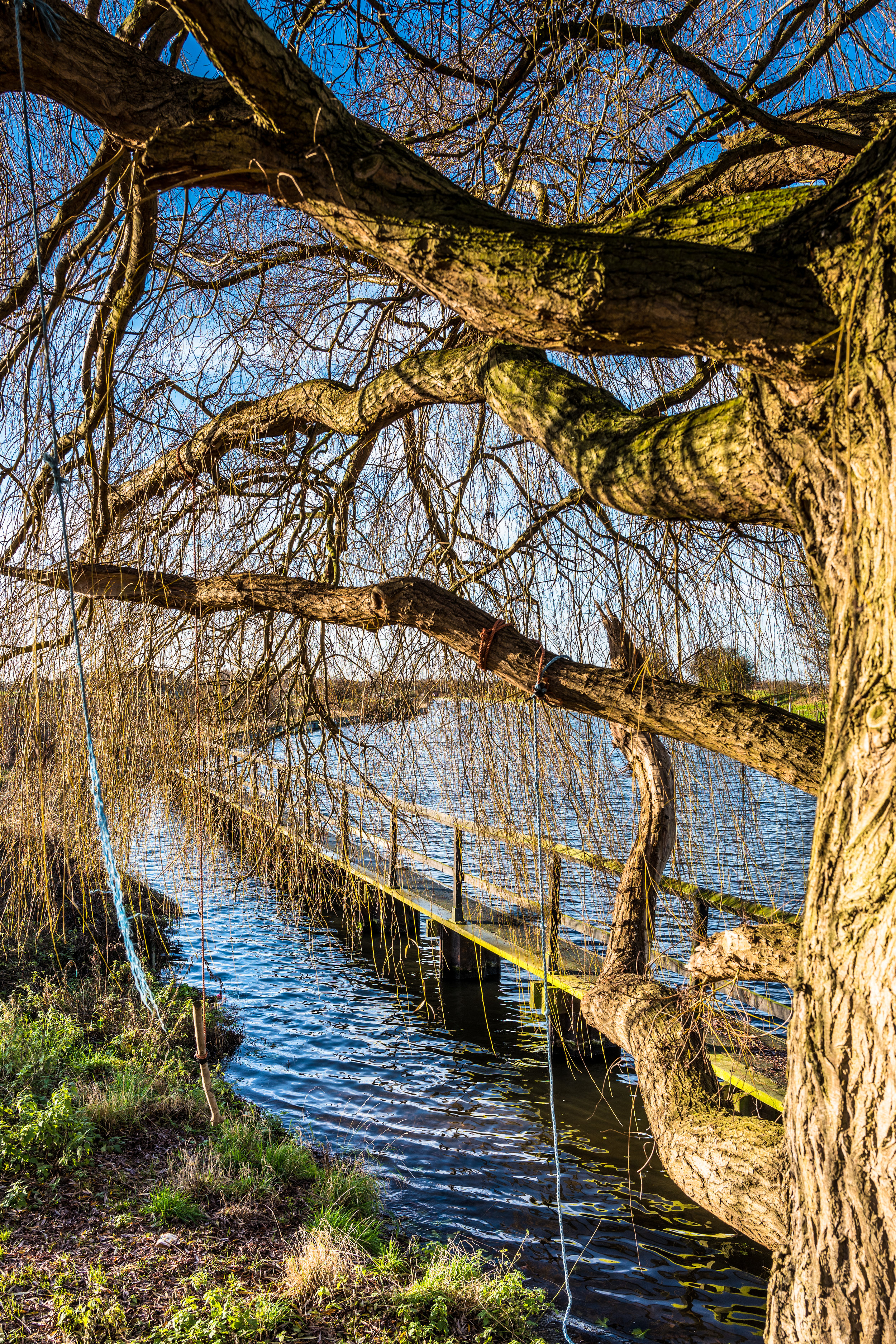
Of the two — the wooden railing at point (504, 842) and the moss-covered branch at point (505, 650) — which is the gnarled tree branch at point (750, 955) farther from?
the moss-covered branch at point (505, 650)

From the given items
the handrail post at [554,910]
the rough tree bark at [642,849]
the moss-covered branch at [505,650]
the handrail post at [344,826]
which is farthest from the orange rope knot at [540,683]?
the handrail post at [554,910]

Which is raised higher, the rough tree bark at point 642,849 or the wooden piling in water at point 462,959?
the rough tree bark at point 642,849

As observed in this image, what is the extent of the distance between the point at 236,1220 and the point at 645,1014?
3.35 metres

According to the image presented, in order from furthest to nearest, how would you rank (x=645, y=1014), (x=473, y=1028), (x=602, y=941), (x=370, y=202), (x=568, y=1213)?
1. (x=473, y=1028)
2. (x=602, y=941)
3. (x=568, y=1213)
4. (x=645, y=1014)
5. (x=370, y=202)

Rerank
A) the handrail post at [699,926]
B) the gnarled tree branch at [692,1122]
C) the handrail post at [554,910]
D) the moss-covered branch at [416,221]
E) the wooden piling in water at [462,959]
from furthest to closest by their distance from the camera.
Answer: the wooden piling in water at [462,959] → the handrail post at [554,910] → the handrail post at [699,926] → the gnarled tree branch at [692,1122] → the moss-covered branch at [416,221]

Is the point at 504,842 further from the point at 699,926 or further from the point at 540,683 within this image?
the point at 540,683

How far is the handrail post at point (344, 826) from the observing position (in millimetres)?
3451

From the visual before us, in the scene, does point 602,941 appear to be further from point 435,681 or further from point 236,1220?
point 435,681

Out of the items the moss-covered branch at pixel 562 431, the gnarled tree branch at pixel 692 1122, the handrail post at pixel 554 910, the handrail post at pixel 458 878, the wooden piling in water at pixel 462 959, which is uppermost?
the moss-covered branch at pixel 562 431

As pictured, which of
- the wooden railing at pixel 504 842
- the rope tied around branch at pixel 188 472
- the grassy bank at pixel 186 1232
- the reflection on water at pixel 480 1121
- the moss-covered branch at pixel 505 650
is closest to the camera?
the moss-covered branch at pixel 505 650

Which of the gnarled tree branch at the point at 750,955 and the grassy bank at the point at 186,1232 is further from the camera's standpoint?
the grassy bank at the point at 186,1232

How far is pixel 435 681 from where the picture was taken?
3.76 metres

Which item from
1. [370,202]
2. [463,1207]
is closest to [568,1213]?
A: [463,1207]

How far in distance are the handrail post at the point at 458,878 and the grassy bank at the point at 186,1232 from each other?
8.80 ft
